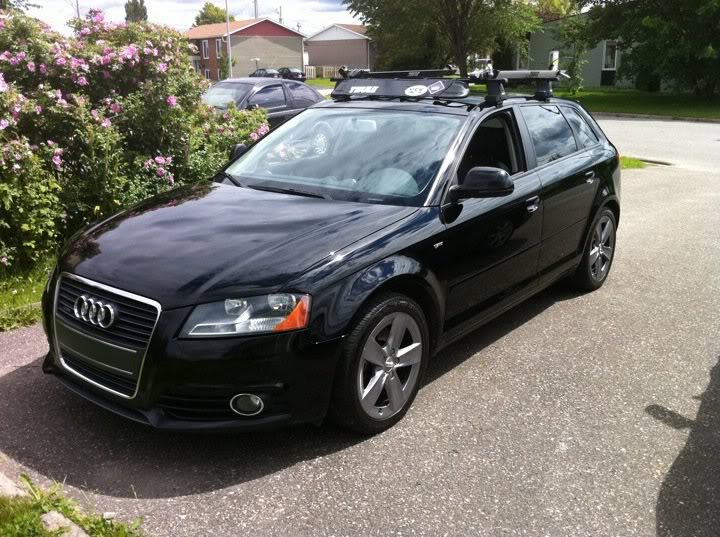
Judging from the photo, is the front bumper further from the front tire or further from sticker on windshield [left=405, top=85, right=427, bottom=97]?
sticker on windshield [left=405, top=85, right=427, bottom=97]

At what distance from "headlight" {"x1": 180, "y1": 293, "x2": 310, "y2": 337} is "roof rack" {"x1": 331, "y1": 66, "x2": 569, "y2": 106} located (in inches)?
86.3

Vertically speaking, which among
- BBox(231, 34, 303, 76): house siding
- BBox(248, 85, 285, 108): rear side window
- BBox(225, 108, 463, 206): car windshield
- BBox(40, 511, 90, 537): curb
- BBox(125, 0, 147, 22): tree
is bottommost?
BBox(40, 511, 90, 537): curb

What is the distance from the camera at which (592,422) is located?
366 cm

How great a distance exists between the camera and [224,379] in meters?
2.96

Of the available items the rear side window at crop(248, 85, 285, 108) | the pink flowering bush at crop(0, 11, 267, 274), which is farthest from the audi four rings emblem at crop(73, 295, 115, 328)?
the rear side window at crop(248, 85, 285, 108)

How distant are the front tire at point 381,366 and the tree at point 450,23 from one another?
3923 centimetres

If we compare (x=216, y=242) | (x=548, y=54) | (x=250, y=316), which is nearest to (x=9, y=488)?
(x=250, y=316)

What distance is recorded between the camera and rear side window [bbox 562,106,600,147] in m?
5.53

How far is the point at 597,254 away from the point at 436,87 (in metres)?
2.11

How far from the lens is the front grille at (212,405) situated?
301cm

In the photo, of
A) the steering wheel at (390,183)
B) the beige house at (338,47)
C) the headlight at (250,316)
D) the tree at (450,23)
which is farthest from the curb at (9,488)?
the beige house at (338,47)

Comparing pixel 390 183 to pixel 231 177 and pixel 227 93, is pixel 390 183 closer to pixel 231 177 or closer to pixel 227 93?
pixel 231 177

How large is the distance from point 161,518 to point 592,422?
2209 millimetres

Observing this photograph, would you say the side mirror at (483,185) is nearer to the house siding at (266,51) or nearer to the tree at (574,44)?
the tree at (574,44)
